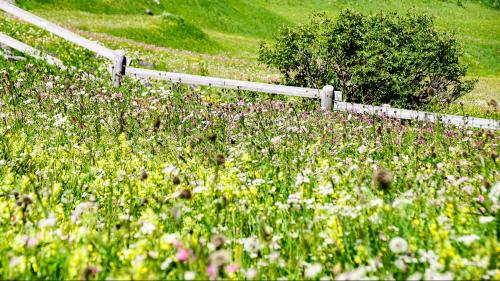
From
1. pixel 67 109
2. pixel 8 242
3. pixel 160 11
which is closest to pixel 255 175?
pixel 8 242

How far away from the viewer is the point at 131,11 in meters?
45.5

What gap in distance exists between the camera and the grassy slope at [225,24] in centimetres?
3269

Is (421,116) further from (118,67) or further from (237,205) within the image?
(118,67)

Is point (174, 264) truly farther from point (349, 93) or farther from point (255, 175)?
point (349, 93)

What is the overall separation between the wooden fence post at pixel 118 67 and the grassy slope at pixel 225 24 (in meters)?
8.32

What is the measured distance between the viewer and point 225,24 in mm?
54438

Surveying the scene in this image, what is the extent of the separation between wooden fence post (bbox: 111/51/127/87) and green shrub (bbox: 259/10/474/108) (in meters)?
4.96

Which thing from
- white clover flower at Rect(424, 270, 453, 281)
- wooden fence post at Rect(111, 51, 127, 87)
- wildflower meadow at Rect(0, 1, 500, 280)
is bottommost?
wooden fence post at Rect(111, 51, 127, 87)

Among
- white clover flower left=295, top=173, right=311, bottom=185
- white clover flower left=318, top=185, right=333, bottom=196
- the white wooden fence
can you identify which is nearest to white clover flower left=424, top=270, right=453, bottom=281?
white clover flower left=318, top=185, right=333, bottom=196

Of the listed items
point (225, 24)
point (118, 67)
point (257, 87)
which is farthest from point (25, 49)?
point (225, 24)

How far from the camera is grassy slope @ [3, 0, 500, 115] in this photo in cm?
3269

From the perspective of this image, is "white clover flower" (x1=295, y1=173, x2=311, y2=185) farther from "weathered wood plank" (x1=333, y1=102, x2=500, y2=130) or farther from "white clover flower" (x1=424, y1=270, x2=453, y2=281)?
"weathered wood plank" (x1=333, y1=102, x2=500, y2=130)

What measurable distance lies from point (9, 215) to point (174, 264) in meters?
1.63

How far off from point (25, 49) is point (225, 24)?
137ft
